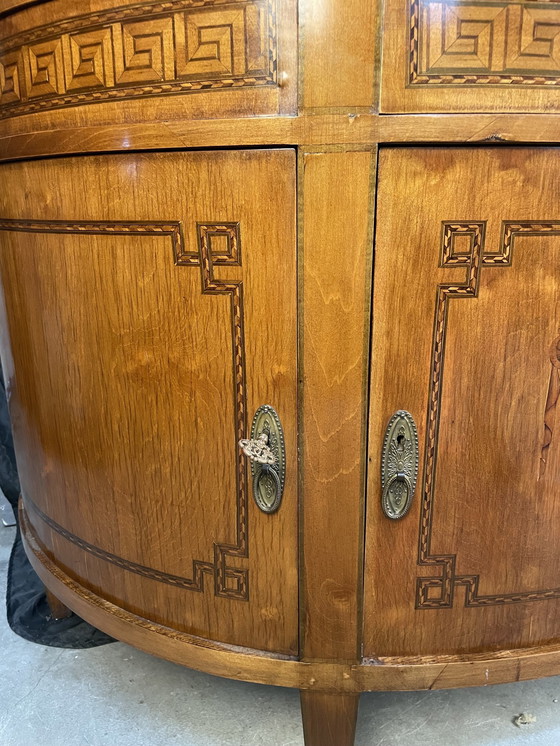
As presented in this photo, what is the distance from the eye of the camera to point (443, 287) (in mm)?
577

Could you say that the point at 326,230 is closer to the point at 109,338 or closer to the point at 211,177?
the point at 211,177

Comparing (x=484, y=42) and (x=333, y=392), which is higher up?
(x=484, y=42)

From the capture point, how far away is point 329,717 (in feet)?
2.25

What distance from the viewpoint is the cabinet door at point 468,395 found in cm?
56

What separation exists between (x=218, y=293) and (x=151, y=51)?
235 mm

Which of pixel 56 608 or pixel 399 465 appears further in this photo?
pixel 56 608

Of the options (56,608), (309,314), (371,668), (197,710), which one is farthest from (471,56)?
(56,608)

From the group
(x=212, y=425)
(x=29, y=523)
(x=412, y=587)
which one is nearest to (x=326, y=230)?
(x=212, y=425)

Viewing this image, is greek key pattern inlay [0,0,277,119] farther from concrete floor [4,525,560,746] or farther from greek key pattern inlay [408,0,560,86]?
concrete floor [4,525,560,746]

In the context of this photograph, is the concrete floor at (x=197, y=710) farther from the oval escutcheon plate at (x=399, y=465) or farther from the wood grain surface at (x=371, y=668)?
the oval escutcheon plate at (x=399, y=465)

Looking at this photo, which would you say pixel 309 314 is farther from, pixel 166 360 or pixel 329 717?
pixel 329 717

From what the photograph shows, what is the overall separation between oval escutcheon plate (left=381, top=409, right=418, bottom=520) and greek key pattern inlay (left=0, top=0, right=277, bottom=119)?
1.14ft

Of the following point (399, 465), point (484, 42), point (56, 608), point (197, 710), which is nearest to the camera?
point (484, 42)

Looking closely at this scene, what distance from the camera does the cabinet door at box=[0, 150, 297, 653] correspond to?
594 mm
